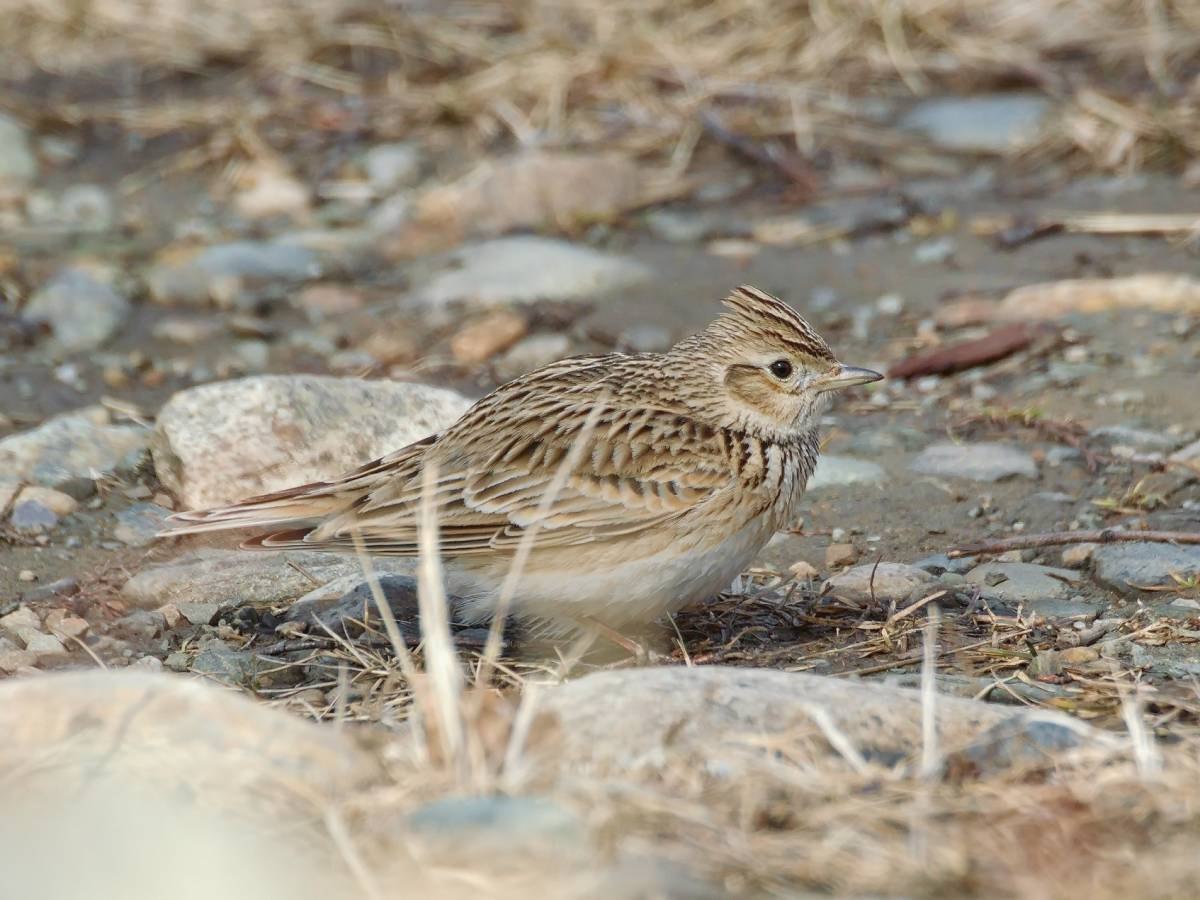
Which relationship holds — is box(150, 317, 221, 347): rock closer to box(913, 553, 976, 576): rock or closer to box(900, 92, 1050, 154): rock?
box(913, 553, 976, 576): rock

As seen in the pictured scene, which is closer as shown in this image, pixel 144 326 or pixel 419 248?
pixel 144 326

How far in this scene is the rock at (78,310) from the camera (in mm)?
8344

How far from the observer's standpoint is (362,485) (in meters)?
5.30

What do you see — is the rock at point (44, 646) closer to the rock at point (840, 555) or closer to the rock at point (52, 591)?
the rock at point (52, 591)

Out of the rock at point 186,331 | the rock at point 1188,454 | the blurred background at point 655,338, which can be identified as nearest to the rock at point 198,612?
the blurred background at point 655,338

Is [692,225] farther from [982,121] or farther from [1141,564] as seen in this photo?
[1141,564]

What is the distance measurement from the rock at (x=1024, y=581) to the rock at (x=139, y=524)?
2906 millimetres

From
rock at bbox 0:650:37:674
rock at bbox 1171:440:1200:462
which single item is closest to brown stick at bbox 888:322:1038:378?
rock at bbox 1171:440:1200:462

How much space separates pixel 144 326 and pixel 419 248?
1611mm

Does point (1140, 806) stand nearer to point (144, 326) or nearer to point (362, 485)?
point (362, 485)

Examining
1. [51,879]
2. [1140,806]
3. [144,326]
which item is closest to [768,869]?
[1140,806]

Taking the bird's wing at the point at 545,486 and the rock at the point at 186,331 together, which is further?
the rock at the point at 186,331

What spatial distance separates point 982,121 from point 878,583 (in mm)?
5413

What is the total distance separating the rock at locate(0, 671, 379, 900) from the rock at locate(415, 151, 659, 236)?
5982 mm
